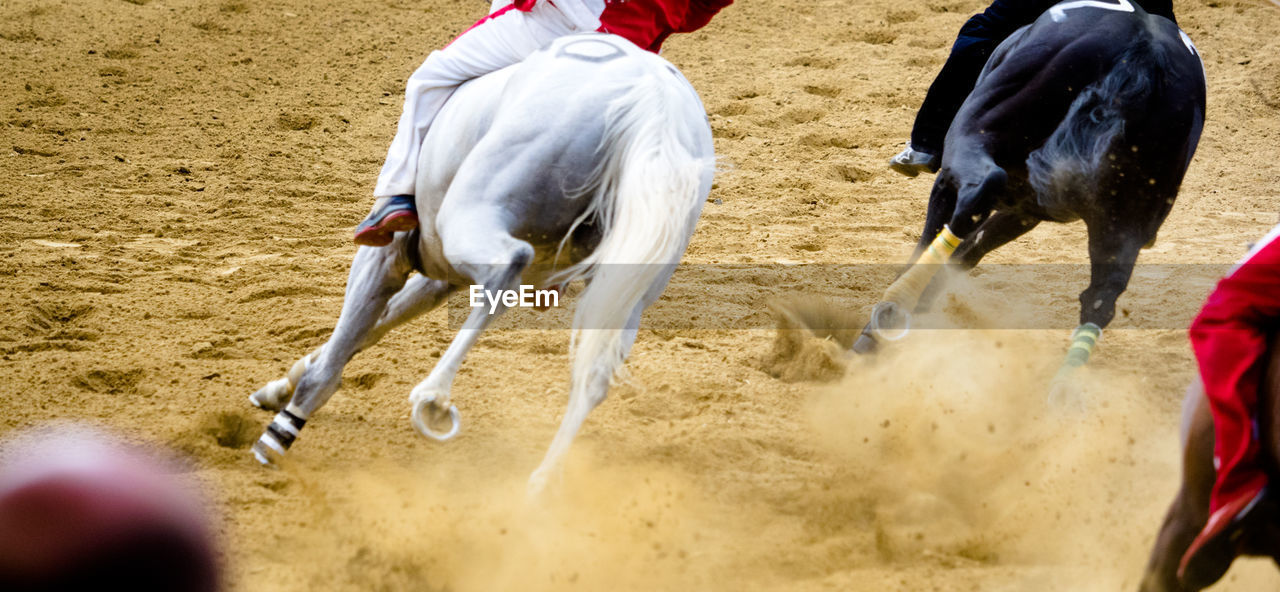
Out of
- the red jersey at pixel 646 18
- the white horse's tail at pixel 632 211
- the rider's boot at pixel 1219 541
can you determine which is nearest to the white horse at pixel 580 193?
the white horse's tail at pixel 632 211

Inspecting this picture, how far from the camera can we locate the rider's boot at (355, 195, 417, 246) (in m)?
3.32

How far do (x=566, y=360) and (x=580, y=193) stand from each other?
1736 mm

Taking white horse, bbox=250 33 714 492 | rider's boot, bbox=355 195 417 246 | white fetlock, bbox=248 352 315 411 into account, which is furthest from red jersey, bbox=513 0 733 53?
white fetlock, bbox=248 352 315 411

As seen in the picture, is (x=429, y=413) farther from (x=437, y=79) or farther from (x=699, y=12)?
(x=699, y=12)

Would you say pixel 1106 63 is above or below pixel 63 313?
above

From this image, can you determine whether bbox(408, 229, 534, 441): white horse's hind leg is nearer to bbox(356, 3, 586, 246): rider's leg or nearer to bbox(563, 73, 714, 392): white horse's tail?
bbox(563, 73, 714, 392): white horse's tail

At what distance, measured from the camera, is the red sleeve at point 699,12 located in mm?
3762

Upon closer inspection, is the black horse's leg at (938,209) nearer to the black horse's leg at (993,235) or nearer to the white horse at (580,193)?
the black horse's leg at (993,235)

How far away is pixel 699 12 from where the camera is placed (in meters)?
3.83

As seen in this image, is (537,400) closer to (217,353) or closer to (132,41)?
(217,353)

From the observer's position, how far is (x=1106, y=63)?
12.8 feet

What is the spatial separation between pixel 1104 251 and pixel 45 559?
3992 millimetres

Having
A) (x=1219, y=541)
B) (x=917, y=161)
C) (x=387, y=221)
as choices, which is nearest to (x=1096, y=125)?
(x=917, y=161)

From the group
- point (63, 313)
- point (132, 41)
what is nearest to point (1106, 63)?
point (63, 313)
